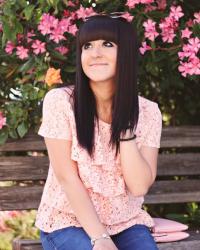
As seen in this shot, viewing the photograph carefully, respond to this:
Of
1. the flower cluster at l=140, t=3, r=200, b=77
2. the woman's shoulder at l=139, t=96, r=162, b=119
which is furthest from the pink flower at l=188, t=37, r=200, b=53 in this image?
the woman's shoulder at l=139, t=96, r=162, b=119

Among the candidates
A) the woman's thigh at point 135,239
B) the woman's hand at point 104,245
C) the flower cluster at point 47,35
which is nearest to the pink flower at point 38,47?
the flower cluster at point 47,35

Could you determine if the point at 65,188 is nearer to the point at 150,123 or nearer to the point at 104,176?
the point at 104,176

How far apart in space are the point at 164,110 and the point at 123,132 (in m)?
1.69

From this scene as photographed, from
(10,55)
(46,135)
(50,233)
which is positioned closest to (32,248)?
(50,233)

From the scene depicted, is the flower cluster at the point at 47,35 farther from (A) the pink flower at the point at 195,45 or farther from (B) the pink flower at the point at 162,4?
(A) the pink flower at the point at 195,45

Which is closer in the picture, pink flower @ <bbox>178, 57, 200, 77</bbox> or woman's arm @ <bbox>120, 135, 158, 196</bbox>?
woman's arm @ <bbox>120, 135, 158, 196</bbox>

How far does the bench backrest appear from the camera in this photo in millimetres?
3928

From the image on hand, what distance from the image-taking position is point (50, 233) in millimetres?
3047

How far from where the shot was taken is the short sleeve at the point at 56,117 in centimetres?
302

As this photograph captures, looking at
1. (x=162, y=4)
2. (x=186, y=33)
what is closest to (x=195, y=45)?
(x=186, y=33)

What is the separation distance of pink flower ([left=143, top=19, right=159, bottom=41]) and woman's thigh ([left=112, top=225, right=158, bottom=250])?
3.12ft

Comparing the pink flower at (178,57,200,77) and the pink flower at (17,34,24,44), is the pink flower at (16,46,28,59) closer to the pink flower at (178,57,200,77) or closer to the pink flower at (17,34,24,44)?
the pink flower at (17,34,24,44)

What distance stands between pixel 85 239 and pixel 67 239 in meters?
0.07

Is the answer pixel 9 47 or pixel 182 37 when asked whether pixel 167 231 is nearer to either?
pixel 182 37
